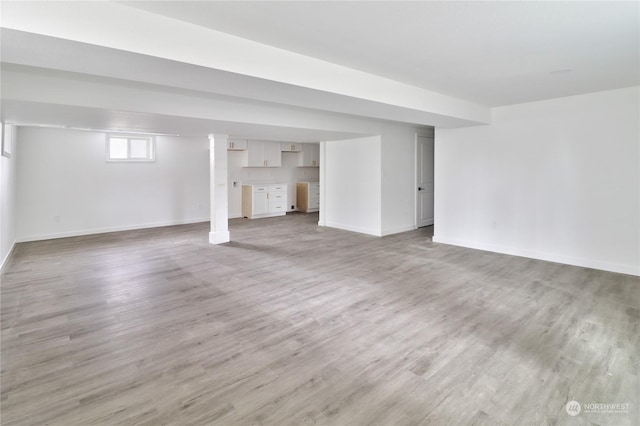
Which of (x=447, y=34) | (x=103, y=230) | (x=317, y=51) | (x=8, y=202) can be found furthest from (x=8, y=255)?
(x=447, y=34)

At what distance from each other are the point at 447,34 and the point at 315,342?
257 centimetres

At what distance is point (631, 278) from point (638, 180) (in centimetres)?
124

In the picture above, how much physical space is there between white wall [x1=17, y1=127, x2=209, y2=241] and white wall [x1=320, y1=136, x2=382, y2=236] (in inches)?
131

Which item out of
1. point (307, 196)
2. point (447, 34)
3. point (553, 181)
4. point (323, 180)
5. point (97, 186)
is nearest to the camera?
point (447, 34)

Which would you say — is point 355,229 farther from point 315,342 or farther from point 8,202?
point 8,202

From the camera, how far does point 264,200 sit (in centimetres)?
964

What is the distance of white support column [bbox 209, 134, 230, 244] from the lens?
630 centimetres

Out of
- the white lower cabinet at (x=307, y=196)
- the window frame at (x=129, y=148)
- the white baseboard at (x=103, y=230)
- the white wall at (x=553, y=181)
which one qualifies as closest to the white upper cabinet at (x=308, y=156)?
the white lower cabinet at (x=307, y=196)

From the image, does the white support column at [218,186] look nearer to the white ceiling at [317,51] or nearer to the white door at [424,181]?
the white ceiling at [317,51]

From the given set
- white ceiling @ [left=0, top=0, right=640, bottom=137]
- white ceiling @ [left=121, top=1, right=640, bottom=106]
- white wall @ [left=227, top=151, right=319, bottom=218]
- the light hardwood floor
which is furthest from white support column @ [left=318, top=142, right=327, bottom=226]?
white ceiling @ [left=121, top=1, right=640, bottom=106]

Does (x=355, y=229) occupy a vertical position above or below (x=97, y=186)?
below

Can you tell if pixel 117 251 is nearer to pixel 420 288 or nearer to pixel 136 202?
pixel 136 202

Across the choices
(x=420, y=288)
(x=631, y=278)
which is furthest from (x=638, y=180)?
(x=420, y=288)

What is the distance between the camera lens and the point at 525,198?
526 centimetres
